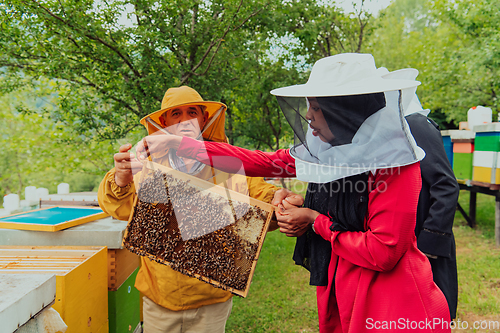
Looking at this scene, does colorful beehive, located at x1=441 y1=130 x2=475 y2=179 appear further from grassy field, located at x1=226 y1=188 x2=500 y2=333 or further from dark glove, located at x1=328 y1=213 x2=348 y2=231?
dark glove, located at x1=328 y1=213 x2=348 y2=231

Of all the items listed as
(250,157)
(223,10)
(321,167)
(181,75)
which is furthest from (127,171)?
(223,10)

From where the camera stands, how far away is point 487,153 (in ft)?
19.2

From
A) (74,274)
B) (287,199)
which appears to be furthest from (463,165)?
(74,274)

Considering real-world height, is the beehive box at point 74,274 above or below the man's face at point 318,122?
below

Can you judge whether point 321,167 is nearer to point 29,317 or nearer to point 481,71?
point 29,317

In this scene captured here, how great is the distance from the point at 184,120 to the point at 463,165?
22.0ft

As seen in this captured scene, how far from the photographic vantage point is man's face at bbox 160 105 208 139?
91.6 inches

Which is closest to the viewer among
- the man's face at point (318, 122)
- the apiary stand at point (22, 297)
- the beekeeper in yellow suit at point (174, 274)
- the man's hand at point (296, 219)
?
the apiary stand at point (22, 297)

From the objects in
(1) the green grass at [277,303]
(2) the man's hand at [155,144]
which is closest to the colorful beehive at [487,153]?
(1) the green grass at [277,303]

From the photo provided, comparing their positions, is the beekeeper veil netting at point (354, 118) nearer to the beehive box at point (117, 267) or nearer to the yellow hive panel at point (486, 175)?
the beehive box at point (117, 267)

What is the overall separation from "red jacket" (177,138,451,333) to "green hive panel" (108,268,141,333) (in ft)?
6.09

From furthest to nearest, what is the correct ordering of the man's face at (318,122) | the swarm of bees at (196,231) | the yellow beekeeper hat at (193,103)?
1. the yellow beekeeper hat at (193,103)
2. the swarm of bees at (196,231)
3. the man's face at (318,122)

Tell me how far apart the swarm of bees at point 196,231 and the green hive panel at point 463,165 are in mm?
6610

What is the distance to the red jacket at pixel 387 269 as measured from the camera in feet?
4.34
